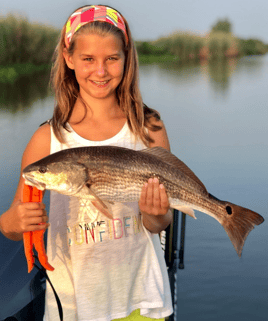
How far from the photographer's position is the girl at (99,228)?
2607mm

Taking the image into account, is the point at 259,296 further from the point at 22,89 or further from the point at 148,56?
the point at 148,56

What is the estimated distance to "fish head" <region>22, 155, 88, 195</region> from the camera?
2221mm

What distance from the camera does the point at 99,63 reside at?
2602 millimetres

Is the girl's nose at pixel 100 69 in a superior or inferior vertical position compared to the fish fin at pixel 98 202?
superior

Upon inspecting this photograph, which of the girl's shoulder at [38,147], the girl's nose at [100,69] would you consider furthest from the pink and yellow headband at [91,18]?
the girl's shoulder at [38,147]

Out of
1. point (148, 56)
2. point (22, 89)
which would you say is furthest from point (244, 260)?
point (148, 56)

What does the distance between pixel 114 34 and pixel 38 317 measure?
6.31 feet

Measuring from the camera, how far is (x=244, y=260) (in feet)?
24.3

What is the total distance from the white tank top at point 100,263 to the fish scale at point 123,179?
384 millimetres

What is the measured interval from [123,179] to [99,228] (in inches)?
19.6

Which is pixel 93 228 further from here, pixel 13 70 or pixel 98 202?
pixel 13 70

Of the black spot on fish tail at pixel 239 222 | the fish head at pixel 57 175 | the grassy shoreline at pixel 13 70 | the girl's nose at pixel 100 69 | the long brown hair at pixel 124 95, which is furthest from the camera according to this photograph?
the grassy shoreline at pixel 13 70

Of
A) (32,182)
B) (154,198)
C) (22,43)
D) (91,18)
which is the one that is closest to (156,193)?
(154,198)

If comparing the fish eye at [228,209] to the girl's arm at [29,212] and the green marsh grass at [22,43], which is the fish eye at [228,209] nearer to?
the girl's arm at [29,212]
